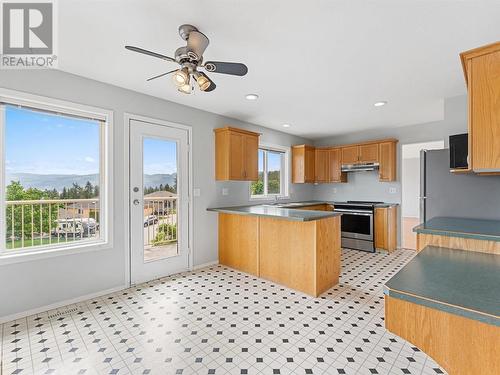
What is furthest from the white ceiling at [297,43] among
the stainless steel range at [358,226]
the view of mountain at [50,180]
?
the stainless steel range at [358,226]

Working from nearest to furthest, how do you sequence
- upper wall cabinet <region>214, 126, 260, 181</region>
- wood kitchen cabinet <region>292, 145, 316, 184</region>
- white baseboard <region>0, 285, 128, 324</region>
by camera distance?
white baseboard <region>0, 285, 128, 324</region> < upper wall cabinet <region>214, 126, 260, 181</region> < wood kitchen cabinet <region>292, 145, 316, 184</region>

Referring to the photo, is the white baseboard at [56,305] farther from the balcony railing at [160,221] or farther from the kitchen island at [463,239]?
the kitchen island at [463,239]

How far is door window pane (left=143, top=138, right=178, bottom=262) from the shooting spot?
3.29 m

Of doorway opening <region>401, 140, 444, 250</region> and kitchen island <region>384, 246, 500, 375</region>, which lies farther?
doorway opening <region>401, 140, 444, 250</region>

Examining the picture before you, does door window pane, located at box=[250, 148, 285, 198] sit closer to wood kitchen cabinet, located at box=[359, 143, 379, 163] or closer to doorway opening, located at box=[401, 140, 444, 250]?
wood kitchen cabinet, located at box=[359, 143, 379, 163]

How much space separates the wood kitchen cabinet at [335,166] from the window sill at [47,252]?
4.52 meters

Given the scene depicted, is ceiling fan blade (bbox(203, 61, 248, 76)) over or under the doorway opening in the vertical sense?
over

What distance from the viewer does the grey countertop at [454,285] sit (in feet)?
2.75

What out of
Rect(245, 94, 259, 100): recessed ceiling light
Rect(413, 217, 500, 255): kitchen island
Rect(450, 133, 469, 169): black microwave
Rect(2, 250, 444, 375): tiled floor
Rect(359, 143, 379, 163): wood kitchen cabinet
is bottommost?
Rect(2, 250, 444, 375): tiled floor

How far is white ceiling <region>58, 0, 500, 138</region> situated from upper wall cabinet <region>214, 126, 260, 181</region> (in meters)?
0.65

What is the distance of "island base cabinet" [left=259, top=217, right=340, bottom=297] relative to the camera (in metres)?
2.86

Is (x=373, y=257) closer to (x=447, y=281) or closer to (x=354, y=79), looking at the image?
(x=354, y=79)

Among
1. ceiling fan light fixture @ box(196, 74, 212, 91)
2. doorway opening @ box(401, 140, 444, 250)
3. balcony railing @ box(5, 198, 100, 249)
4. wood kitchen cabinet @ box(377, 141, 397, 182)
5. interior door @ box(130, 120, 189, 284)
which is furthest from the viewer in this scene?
doorway opening @ box(401, 140, 444, 250)

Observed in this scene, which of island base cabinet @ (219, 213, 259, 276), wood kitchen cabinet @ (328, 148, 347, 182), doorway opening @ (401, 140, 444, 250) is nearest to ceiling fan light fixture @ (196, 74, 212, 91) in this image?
island base cabinet @ (219, 213, 259, 276)
